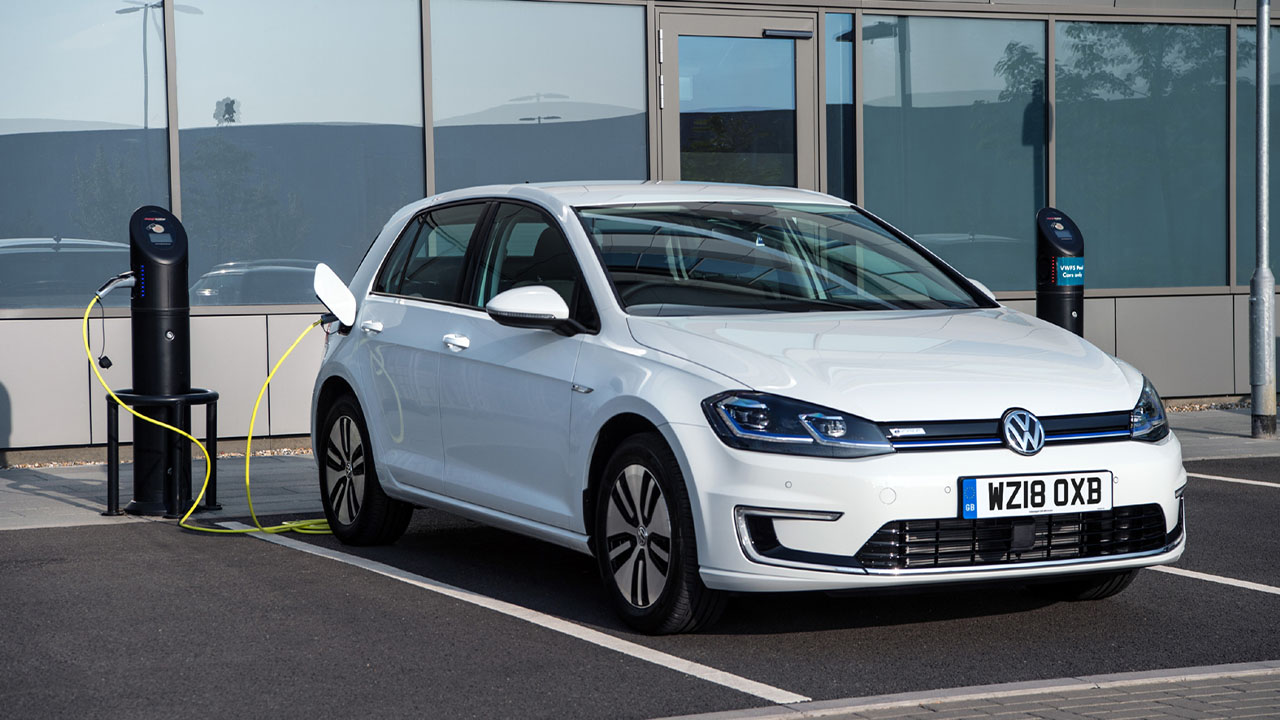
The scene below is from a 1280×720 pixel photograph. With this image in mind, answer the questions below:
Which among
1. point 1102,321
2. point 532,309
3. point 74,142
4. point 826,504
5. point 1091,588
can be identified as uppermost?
point 74,142

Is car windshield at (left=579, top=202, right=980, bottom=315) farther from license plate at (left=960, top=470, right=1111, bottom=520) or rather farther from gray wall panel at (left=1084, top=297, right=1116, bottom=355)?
gray wall panel at (left=1084, top=297, right=1116, bottom=355)

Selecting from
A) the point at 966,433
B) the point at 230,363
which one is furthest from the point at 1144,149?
the point at 966,433

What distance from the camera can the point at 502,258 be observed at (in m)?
6.61

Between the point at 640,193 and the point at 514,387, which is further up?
the point at 640,193

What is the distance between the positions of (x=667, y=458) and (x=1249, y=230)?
36.0 ft

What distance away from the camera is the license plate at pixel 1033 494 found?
500 cm

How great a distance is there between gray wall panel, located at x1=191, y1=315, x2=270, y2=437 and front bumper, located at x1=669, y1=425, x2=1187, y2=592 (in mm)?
7007

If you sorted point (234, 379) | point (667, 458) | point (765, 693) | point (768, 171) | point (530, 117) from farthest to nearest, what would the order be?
1. point (768, 171)
2. point (530, 117)
3. point (234, 379)
4. point (667, 458)
5. point (765, 693)

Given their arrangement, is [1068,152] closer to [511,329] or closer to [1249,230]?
[1249,230]

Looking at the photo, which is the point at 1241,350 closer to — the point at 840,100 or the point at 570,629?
the point at 840,100

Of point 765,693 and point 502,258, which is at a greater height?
→ point 502,258

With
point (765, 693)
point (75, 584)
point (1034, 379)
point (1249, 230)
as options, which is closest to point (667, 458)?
point (765, 693)

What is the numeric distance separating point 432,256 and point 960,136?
7742 mm

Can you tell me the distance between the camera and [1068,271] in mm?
10203
